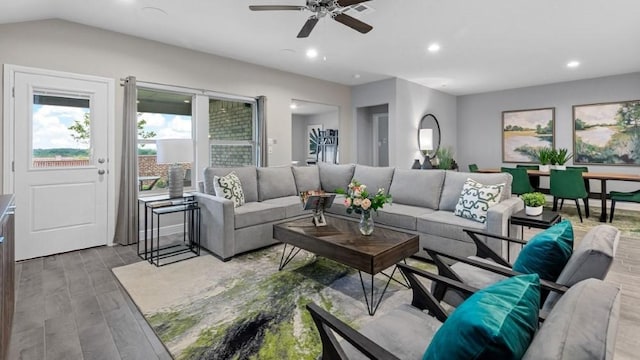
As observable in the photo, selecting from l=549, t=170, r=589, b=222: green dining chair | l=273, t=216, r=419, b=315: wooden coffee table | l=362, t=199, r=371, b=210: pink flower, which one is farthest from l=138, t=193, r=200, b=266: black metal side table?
l=549, t=170, r=589, b=222: green dining chair

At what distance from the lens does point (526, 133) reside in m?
7.14

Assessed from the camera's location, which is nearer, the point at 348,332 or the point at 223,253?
the point at 348,332

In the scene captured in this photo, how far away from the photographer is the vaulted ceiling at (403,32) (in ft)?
10.4

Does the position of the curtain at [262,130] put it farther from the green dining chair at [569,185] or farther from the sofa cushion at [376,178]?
the green dining chair at [569,185]

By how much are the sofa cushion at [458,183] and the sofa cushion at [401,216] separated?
0.23 metres

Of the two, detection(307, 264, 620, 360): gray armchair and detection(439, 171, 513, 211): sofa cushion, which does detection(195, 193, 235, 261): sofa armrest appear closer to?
detection(307, 264, 620, 360): gray armchair

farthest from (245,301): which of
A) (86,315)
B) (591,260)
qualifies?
(591,260)

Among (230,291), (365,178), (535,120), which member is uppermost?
(535,120)

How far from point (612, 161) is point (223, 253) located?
7526 mm

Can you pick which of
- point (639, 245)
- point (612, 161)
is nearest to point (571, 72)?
point (612, 161)

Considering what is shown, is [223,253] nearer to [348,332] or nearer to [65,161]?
[65,161]

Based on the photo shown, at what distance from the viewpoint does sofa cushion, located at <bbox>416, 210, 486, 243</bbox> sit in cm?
296

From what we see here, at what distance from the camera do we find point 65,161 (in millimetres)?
3570

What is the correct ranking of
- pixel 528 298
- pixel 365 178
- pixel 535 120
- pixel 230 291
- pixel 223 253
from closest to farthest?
pixel 528 298 → pixel 230 291 → pixel 223 253 → pixel 365 178 → pixel 535 120
